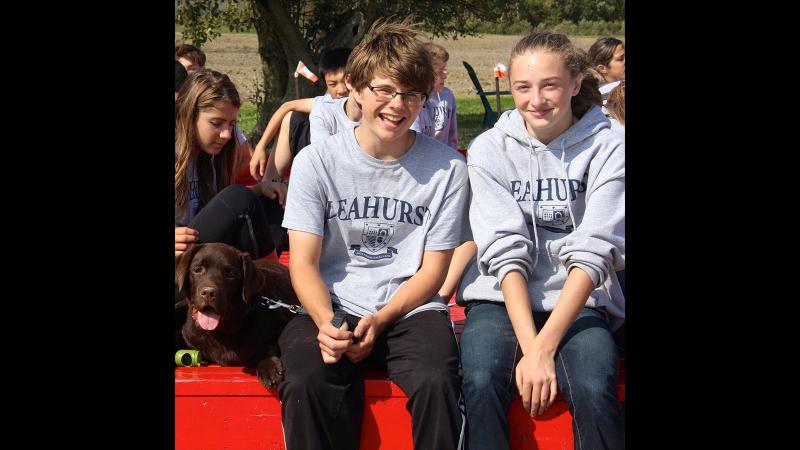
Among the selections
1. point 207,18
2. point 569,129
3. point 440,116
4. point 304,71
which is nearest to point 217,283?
point 569,129

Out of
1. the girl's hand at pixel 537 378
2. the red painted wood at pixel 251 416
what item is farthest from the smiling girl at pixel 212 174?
the girl's hand at pixel 537 378

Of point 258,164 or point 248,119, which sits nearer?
point 258,164

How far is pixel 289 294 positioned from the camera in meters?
3.23

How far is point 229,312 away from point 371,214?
543 millimetres

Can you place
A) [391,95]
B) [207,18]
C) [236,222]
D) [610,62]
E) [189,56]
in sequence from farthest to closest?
[207,18] < [189,56] < [610,62] < [236,222] < [391,95]

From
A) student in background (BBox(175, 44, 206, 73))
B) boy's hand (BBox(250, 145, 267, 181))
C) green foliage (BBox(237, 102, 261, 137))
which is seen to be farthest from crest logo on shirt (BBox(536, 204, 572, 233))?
green foliage (BBox(237, 102, 261, 137))

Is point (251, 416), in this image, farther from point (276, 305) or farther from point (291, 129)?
point (291, 129)

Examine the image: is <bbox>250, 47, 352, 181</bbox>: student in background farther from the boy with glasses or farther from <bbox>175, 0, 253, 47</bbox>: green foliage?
<bbox>175, 0, 253, 47</bbox>: green foliage

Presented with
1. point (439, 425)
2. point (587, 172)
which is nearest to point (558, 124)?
point (587, 172)

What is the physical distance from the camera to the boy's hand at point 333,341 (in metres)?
2.64

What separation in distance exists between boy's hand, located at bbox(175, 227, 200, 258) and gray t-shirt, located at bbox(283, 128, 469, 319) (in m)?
0.43

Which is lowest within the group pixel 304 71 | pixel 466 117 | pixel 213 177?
pixel 213 177

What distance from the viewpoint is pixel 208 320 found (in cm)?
290
